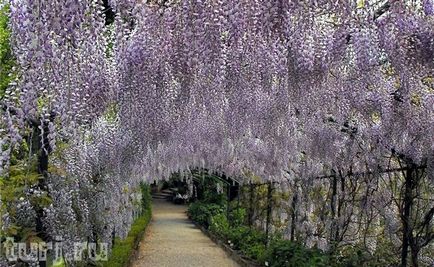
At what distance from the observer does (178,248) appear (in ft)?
46.3

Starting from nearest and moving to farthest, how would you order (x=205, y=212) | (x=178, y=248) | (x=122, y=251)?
(x=122, y=251) < (x=178, y=248) < (x=205, y=212)

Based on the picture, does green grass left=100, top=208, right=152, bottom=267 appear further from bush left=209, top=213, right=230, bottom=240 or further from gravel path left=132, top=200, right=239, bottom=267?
bush left=209, top=213, right=230, bottom=240

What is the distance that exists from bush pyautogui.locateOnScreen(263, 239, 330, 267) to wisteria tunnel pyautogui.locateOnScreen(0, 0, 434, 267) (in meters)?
0.03

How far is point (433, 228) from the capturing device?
20.9ft

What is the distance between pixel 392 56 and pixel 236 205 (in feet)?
44.6

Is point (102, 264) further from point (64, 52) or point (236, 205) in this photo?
point (236, 205)

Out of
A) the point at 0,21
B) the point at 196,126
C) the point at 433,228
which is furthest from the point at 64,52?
the point at 0,21

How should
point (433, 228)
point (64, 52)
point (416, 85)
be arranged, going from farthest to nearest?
point (433, 228) → point (416, 85) → point (64, 52)

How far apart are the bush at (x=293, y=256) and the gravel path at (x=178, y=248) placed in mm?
2343

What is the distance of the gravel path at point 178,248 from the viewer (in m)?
11.7

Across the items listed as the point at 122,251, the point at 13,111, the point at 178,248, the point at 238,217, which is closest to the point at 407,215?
the point at 13,111

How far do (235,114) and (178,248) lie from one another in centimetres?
760

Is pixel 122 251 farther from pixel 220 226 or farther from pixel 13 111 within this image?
pixel 13 111

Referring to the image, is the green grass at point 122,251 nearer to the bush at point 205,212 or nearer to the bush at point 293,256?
the bush at point 293,256
